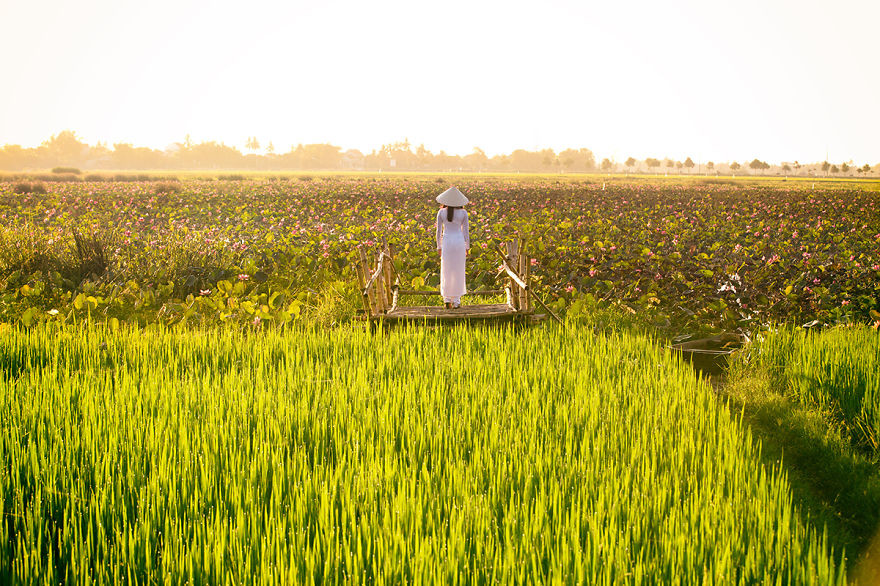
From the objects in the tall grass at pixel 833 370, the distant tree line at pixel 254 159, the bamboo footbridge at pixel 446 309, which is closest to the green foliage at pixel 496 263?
the bamboo footbridge at pixel 446 309

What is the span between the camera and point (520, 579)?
8.61ft

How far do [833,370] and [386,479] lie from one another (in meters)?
4.37

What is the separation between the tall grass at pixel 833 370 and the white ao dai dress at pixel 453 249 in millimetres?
3476

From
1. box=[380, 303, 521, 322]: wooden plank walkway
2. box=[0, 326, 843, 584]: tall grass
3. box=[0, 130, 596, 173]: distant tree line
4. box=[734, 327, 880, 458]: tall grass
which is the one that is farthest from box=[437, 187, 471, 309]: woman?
box=[0, 130, 596, 173]: distant tree line

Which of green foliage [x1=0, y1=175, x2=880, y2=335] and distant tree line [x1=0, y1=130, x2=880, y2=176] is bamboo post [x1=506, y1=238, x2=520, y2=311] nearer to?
green foliage [x1=0, y1=175, x2=880, y2=335]

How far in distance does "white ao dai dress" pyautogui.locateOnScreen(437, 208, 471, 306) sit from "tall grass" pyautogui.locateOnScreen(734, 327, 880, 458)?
348 centimetres

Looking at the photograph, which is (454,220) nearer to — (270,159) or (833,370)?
(833,370)

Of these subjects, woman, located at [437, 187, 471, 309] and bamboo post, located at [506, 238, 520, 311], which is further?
woman, located at [437, 187, 471, 309]

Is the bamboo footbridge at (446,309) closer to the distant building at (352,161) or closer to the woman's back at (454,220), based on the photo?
the woman's back at (454,220)

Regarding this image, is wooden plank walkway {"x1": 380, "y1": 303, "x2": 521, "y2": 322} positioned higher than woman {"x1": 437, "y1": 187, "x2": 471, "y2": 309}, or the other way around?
woman {"x1": 437, "y1": 187, "x2": 471, "y2": 309}

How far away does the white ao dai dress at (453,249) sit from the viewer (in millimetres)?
8328

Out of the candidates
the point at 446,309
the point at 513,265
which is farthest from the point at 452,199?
the point at 446,309

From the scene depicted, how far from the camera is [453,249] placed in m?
8.33

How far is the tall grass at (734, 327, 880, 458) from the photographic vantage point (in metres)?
5.09
